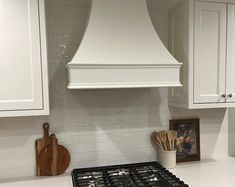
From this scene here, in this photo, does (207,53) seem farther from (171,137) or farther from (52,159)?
(52,159)

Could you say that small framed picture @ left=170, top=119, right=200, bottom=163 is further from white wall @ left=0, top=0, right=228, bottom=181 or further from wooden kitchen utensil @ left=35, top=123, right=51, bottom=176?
wooden kitchen utensil @ left=35, top=123, right=51, bottom=176

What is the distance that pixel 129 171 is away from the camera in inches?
73.3

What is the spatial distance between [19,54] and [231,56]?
1504 millimetres

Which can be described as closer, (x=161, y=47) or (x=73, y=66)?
(x=73, y=66)

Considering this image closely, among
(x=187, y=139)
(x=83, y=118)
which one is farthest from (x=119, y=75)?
(x=187, y=139)

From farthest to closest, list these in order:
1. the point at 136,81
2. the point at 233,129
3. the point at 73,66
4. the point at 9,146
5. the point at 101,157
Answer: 1. the point at 233,129
2. the point at 101,157
3. the point at 9,146
4. the point at 136,81
5. the point at 73,66

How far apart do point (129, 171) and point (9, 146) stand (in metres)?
0.90

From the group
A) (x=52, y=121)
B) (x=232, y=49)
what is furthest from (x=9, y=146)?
(x=232, y=49)

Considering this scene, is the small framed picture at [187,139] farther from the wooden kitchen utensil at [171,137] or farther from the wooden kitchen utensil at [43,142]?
the wooden kitchen utensil at [43,142]

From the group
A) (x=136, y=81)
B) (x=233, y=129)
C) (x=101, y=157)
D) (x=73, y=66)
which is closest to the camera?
(x=73, y=66)

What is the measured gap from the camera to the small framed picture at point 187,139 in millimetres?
2150

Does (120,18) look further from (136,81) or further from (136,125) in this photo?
(136,125)

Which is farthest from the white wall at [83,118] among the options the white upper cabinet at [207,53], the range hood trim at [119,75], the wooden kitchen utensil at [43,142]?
the range hood trim at [119,75]

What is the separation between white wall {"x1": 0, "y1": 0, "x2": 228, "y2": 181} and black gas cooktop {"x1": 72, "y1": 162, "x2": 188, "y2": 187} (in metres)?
0.12
